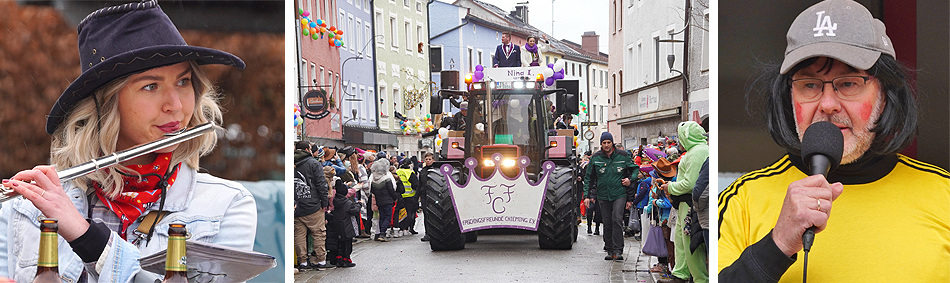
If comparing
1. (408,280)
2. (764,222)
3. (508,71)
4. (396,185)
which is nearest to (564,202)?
(508,71)

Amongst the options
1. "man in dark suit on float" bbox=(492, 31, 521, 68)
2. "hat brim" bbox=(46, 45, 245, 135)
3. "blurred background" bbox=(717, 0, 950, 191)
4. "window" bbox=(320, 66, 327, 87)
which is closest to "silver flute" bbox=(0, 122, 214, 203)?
"hat brim" bbox=(46, 45, 245, 135)

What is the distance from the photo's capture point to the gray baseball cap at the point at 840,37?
8.07ft

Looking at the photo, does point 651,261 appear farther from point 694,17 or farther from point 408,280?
point 694,17

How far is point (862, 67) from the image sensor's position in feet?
8.04

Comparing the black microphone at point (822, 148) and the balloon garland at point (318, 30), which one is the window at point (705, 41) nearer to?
the black microphone at point (822, 148)

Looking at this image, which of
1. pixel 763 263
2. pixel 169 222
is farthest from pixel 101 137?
pixel 763 263

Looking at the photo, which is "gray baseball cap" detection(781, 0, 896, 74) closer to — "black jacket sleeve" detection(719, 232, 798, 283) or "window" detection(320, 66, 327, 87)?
"black jacket sleeve" detection(719, 232, 798, 283)

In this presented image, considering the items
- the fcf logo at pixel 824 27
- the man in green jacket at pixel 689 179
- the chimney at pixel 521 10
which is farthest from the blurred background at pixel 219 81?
the man in green jacket at pixel 689 179

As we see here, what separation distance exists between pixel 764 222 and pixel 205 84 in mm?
2062

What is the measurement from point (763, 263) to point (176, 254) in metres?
1.62

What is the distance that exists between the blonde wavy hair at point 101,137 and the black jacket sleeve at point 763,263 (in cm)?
194

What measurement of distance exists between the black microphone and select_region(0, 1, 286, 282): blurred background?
2173 millimetres

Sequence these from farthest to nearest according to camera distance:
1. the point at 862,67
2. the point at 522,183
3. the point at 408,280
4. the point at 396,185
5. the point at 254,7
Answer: the point at 396,185 < the point at 522,183 < the point at 408,280 < the point at 254,7 < the point at 862,67

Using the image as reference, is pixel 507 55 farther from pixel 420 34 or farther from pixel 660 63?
pixel 660 63
